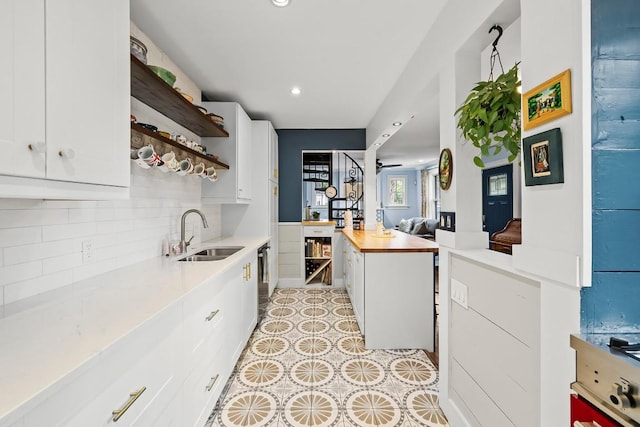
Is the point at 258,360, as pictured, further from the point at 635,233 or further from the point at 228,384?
the point at 635,233

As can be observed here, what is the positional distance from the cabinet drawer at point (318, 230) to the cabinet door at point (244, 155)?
125 cm

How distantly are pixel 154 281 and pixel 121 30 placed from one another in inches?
47.1

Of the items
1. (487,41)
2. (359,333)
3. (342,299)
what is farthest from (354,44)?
(342,299)

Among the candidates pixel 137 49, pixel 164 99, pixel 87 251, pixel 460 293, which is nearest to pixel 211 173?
pixel 164 99

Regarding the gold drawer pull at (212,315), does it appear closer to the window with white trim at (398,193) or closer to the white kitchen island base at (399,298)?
the white kitchen island base at (399,298)

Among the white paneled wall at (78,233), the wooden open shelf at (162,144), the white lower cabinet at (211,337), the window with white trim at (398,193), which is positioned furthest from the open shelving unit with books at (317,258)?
the window with white trim at (398,193)

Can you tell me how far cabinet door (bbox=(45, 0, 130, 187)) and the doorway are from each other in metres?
5.01

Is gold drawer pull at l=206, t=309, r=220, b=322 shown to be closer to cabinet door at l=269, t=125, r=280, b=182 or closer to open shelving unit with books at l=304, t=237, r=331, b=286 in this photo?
cabinet door at l=269, t=125, r=280, b=182

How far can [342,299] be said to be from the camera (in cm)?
411

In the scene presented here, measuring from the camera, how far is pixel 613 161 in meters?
0.86

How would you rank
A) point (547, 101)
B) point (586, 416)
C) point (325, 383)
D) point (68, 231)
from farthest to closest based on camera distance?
1. point (325, 383)
2. point (68, 231)
3. point (547, 101)
4. point (586, 416)

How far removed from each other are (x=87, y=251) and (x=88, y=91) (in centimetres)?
88

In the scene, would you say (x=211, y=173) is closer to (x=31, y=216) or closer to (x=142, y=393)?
(x=31, y=216)

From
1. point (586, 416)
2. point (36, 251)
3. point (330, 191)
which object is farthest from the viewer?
point (330, 191)
